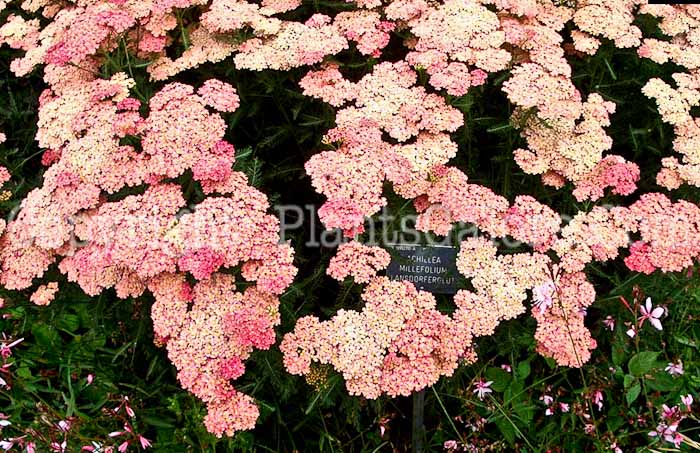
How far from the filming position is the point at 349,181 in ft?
8.96

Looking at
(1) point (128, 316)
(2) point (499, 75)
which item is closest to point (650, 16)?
(2) point (499, 75)

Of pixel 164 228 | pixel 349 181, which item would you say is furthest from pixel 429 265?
pixel 164 228

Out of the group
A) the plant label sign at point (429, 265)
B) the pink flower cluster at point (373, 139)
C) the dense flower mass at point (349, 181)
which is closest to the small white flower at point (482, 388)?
the dense flower mass at point (349, 181)

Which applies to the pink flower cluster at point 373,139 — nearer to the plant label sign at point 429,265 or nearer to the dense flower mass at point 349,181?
the dense flower mass at point 349,181

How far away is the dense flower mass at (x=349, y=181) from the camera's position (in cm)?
259

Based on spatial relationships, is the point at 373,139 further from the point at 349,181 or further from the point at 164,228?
the point at 164,228

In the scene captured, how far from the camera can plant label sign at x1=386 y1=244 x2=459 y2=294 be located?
2.87 meters

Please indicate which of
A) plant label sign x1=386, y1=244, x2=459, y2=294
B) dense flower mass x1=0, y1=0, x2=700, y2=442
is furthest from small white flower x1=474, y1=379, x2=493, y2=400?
plant label sign x1=386, y1=244, x2=459, y2=294

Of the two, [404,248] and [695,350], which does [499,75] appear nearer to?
[404,248]

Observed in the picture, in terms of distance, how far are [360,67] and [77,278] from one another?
69.3 inches

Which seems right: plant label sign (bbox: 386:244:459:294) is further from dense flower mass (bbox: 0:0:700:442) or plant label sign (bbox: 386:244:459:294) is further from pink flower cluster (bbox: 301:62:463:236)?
pink flower cluster (bbox: 301:62:463:236)

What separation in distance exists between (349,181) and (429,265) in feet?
1.74

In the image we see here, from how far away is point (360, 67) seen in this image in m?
3.46

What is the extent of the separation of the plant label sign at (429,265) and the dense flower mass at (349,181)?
0.08 m
